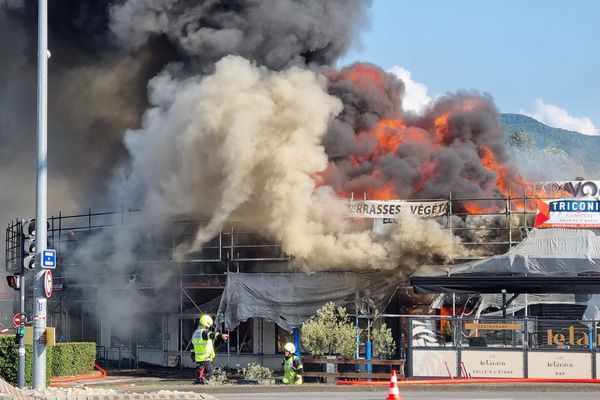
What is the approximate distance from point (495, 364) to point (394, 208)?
848 centimetres

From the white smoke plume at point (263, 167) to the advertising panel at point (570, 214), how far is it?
10.1 feet

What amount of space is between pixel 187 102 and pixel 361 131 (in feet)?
22.2

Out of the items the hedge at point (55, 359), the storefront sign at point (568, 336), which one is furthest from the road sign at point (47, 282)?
the storefront sign at point (568, 336)

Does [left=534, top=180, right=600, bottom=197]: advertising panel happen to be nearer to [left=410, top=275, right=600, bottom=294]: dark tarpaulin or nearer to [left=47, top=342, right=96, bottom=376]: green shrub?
[left=410, top=275, right=600, bottom=294]: dark tarpaulin

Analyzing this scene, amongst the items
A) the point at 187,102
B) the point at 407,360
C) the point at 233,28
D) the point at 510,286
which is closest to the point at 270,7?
the point at 233,28

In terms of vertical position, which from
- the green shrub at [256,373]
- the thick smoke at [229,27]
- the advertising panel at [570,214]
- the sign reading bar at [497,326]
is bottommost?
the green shrub at [256,373]

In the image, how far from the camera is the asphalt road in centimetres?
1897

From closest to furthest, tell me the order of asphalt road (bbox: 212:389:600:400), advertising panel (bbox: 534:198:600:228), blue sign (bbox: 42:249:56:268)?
1. blue sign (bbox: 42:249:56:268)
2. asphalt road (bbox: 212:389:600:400)
3. advertising panel (bbox: 534:198:600:228)

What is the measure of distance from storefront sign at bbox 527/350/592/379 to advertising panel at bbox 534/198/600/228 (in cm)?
761

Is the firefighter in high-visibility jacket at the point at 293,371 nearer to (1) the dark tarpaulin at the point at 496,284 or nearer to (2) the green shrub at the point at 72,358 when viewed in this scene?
(1) the dark tarpaulin at the point at 496,284

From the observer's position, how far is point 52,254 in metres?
18.8

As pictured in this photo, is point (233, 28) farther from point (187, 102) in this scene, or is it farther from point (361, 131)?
point (361, 131)

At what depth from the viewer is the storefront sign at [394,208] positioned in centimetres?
3089

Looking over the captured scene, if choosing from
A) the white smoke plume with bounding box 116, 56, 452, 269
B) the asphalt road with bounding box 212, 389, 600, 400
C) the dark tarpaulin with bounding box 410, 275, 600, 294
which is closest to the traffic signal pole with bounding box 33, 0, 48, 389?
the asphalt road with bounding box 212, 389, 600, 400
